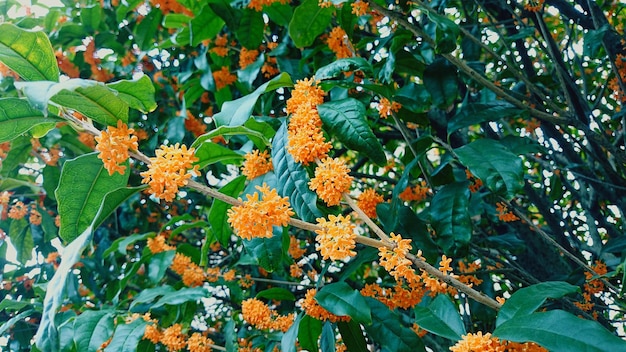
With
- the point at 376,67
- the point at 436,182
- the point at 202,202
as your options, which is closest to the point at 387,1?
the point at 376,67

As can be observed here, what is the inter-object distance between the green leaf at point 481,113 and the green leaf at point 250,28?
1011 millimetres

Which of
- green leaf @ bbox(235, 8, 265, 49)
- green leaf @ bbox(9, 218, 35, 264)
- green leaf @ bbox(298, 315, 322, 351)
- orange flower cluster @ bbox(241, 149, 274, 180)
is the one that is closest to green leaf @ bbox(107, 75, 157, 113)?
orange flower cluster @ bbox(241, 149, 274, 180)

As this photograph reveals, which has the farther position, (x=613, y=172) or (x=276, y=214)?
(x=613, y=172)

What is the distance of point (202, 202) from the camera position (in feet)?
10.4

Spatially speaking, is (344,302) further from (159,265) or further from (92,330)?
(159,265)

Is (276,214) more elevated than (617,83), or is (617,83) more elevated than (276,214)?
(617,83)

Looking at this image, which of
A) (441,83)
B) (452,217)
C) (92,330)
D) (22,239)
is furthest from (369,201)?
(22,239)

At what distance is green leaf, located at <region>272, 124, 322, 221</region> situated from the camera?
1259 mm

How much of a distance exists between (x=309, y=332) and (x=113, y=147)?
2.95ft

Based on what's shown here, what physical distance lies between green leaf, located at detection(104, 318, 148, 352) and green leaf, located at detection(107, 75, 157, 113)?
93 centimetres

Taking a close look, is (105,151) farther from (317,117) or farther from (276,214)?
(317,117)

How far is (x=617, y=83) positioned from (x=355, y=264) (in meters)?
1.46

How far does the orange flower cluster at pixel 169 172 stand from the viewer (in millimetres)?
1127

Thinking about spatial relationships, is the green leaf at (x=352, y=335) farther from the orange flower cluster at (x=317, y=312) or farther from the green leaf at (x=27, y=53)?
the green leaf at (x=27, y=53)
